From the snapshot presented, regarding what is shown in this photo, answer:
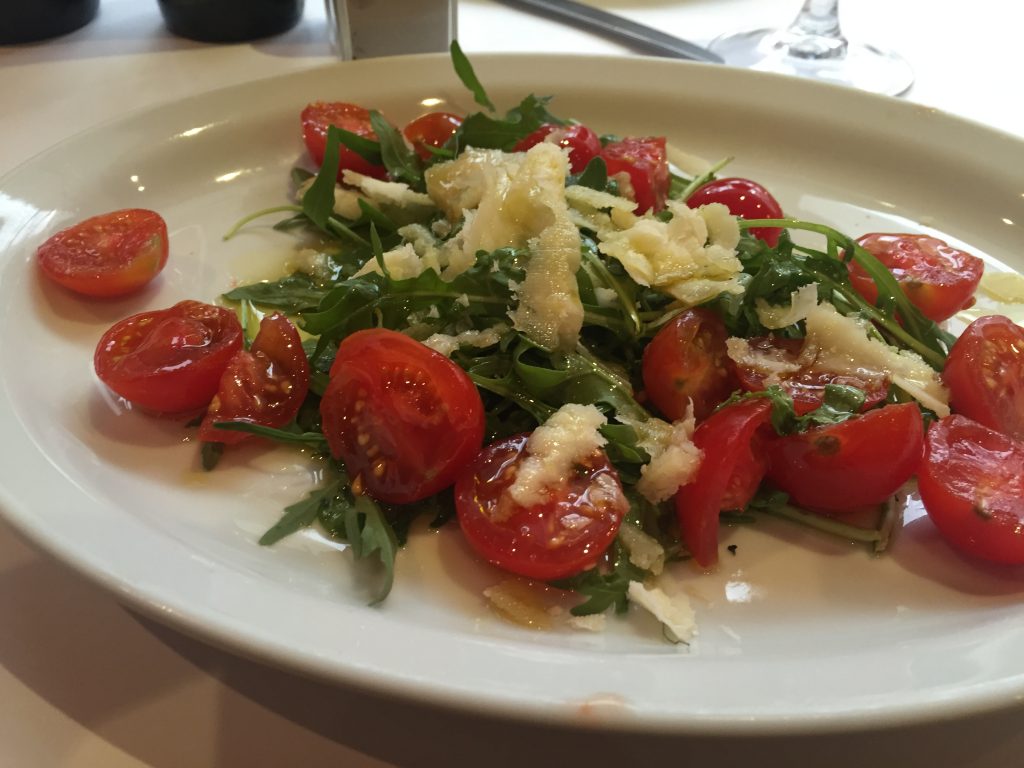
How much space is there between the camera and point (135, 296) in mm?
1394

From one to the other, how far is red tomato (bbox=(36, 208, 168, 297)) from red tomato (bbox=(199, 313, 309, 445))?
0.31 metres

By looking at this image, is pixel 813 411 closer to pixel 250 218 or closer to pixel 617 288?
pixel 617 288

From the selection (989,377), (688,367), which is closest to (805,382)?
(688,367)

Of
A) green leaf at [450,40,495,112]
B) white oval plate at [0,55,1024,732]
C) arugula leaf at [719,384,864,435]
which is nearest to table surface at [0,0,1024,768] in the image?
white oval plate at [0,55,1024,732]

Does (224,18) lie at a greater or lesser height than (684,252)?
lesser

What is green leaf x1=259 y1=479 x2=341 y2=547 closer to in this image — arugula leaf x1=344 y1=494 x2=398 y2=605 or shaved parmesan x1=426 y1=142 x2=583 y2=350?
arugula leaf x1=344 y1=494 x2=398 y2=605

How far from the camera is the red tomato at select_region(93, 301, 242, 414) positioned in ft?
3.73

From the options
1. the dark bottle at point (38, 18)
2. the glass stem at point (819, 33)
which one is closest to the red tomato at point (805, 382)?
the glass stem at point (819, 33)

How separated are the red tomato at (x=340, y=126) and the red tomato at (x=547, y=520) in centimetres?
92

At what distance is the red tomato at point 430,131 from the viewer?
1.73 metres

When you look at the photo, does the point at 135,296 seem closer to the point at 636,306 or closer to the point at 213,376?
the point at 213,376

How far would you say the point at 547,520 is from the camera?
952mm

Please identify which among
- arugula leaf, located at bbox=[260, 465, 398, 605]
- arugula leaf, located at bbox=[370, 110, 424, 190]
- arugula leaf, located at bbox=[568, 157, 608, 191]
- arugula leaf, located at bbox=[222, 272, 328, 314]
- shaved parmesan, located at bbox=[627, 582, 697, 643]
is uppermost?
arugula leaf, located at bbox=[568, 157, 608, 191]

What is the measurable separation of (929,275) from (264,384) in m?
1.11
